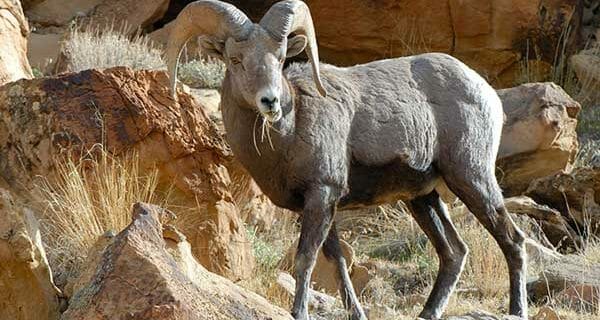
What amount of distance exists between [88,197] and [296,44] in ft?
6.15

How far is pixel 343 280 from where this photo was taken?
340 inches

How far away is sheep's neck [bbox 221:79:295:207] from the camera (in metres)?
8.14

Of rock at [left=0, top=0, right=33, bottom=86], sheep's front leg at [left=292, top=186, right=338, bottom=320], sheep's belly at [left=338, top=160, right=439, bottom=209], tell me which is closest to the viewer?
sheep's front leg at [left=292, top=186, right=338, bottom=320]

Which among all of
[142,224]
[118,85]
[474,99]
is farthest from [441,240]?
[142,224]

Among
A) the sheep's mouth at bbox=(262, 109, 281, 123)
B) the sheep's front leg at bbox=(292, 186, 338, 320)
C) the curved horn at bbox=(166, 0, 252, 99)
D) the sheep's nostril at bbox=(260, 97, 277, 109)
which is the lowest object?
the sheep's front leg at bbox=(292, 186, 338, 320)

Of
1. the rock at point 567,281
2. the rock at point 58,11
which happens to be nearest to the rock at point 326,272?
the rock at point 567,281

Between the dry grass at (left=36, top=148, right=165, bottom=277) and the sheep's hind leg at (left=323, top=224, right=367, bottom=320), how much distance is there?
4.39ft

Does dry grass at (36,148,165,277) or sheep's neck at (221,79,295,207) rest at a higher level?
sheep's neck at (221,79,295,207)

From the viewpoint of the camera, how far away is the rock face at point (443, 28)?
620 inches

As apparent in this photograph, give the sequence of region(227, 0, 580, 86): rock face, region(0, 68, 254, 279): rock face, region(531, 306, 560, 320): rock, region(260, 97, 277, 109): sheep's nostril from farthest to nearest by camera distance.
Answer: region(227, 0, 580, 86): rock face < region(0, 68, 254, 279): rock face < region(531, 306, 560, 320): rock < region(260, 97, 277, 109): sheep's nostril

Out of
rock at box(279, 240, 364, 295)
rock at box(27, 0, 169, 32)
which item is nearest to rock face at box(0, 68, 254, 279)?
rock at box(279, 240, 364, 295)

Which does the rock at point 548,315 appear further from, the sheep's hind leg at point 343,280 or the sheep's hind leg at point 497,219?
the sheep's hind leg at point 343,280

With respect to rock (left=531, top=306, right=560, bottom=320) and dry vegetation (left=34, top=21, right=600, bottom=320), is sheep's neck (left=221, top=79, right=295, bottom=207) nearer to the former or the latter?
dry vegetation (left=34, top=21, right=600, bottom=320)

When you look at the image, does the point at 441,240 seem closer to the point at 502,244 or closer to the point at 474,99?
the point at 502,244
